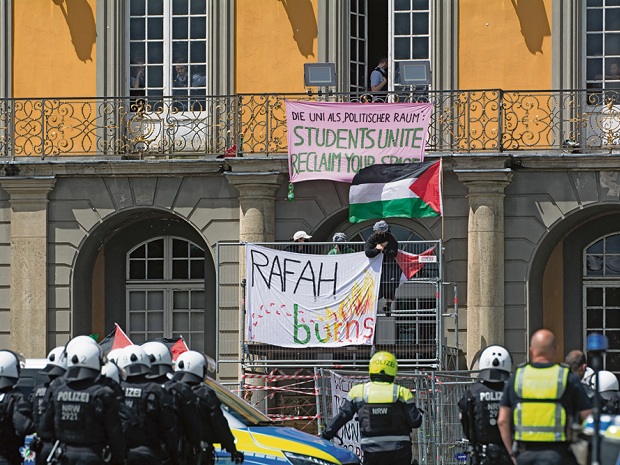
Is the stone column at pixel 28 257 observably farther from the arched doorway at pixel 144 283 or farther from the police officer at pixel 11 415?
the police officer at pixel 11 415

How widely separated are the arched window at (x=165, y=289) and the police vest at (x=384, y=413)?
10.5 m

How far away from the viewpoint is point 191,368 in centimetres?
1538

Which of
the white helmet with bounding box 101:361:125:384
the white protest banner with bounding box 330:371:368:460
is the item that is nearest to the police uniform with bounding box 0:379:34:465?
the white helmet with bounding box 101:361:125:384

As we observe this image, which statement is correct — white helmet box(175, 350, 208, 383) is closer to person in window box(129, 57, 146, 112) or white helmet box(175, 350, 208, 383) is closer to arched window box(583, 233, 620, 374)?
person in window box(129, 57, 146, 112)

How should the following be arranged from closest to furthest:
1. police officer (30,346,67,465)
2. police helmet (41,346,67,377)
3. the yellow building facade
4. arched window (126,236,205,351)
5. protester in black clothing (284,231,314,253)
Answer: police officer (30,346,67,465) < police helmet (41,346,67,377) < protester in black clothing (284,231,314,253) < the yellow building facade < arched window (126,236,205,351)

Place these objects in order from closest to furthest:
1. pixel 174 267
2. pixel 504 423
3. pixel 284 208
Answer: pixel 504 423 → pixel 284 208 → pixel 174 267

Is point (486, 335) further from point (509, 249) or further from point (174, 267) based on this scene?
point (174, 267)

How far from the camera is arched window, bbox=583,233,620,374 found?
25.4 meters

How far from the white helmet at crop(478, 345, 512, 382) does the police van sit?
1791 millimetres

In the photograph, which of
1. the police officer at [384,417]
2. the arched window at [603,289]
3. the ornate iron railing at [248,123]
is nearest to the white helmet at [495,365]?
the police officer at [384,417]

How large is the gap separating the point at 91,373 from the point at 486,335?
10.6 meters

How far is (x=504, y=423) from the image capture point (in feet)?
43.7

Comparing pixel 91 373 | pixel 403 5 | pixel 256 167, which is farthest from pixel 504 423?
pixel 403 5

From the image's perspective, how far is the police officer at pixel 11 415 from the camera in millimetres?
14609
